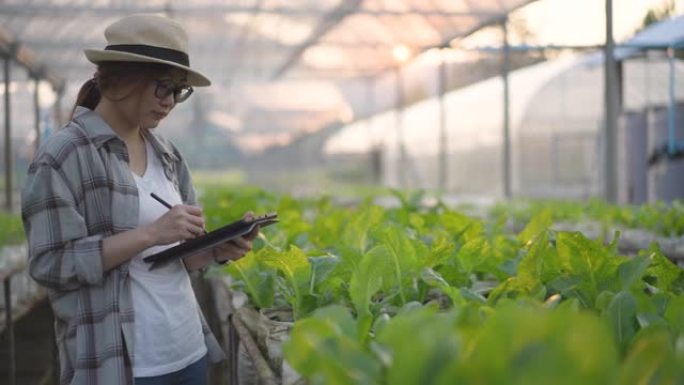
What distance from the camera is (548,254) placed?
1683 mm

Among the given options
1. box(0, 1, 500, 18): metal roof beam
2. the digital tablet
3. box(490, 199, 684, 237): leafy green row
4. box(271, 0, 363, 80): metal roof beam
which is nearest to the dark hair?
the digital tablet

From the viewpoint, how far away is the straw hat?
1757 millimetres

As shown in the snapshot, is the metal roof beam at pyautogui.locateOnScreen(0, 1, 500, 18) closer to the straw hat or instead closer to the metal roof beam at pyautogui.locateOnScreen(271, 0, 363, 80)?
the metal roof beam at pyautogui.locateOnScreen(271, 0, 363, 80)

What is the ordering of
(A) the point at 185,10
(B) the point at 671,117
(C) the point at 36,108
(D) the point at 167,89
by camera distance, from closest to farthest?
(D) the point at 167,89
(B) the point at 671,117
(A) the point at 185,10
(C) the point at 36,108

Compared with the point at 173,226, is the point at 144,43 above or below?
above

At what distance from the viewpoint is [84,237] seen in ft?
5.61

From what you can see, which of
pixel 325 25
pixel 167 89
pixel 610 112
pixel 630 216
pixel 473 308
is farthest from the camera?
pixel 325 25

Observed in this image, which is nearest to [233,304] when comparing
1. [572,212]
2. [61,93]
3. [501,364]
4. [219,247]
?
[219,247]

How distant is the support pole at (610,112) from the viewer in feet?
17.7

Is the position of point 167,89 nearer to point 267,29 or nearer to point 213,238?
point 213,238

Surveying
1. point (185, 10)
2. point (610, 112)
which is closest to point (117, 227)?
point (610, 112)

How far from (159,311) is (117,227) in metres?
0.20

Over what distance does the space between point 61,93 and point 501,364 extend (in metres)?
12.9

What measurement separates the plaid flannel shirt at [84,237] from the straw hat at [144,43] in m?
0.15
